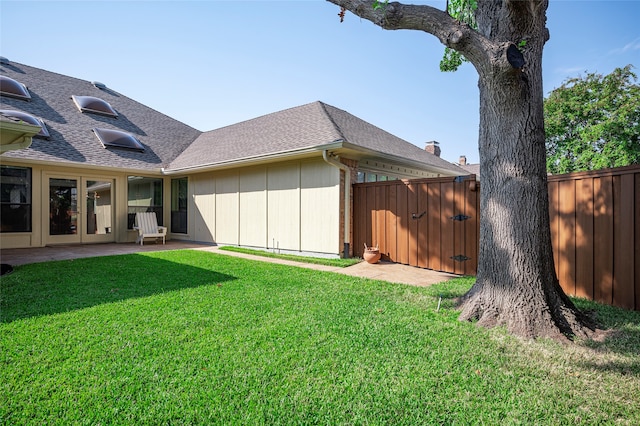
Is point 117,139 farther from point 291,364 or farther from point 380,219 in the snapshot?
point 291,364

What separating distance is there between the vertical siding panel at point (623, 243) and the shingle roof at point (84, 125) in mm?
12756

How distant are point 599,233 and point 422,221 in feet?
10.3

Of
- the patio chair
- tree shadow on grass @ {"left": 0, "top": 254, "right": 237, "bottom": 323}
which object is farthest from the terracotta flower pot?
the patio chair

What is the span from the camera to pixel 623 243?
3.99m

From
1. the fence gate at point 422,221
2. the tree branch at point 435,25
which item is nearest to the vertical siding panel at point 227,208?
the fence gate at point 422,221

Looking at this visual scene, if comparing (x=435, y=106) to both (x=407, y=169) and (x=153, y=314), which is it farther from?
(x=153, y=314)

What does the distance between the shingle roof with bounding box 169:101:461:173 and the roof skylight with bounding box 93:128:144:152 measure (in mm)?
1560

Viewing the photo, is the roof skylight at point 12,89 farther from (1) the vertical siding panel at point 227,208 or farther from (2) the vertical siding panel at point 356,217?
(2) the vertical siding panel at point 356,217

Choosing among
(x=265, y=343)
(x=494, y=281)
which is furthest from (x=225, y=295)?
(x=494, y=281)

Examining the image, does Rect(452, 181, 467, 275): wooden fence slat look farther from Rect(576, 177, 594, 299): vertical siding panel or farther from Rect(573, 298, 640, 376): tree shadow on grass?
Rect(573, 298, 640, 376): tree shadow on grass

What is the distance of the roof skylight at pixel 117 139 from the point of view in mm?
11643

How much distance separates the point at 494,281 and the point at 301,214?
5695 millimetres

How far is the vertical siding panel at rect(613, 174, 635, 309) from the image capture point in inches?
154

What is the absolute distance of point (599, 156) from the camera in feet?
55.4
